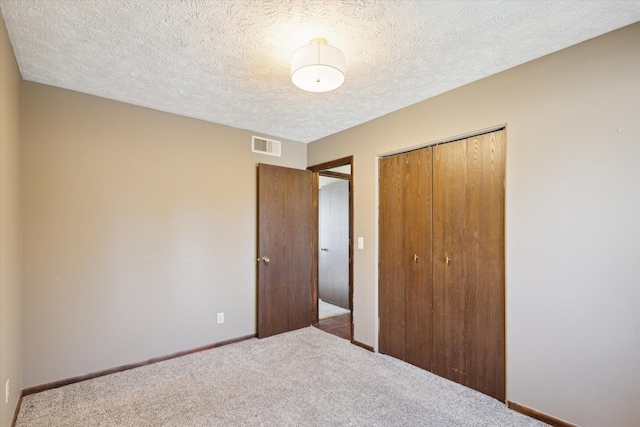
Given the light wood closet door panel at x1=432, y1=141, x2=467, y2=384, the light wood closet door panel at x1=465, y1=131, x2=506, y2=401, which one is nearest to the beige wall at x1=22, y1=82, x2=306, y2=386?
the light wood closet door panel at x1=432, y1=141, x2=467, y2=384

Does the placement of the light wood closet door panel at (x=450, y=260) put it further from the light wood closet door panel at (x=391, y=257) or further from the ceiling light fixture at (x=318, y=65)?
the ceiling light fixture at (x=318, y=65)

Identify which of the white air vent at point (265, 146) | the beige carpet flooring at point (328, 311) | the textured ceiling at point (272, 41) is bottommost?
the beige carpet flooring at point (328, 311)

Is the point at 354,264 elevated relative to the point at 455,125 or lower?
lower

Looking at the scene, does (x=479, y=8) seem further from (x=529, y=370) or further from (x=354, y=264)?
(x=354, y=264)

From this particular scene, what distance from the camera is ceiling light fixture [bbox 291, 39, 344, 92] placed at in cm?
182

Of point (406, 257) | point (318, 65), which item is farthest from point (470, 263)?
point (318, 65)

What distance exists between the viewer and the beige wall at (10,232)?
174 cm

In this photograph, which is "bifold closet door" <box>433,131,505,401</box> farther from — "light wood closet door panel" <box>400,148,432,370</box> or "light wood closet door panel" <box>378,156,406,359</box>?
"light wood closet door panel" <box>378,156,406,359</box>

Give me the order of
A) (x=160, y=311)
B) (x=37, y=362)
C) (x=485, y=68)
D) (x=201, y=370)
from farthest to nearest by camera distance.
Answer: (x=160, y=311)
(x=201, y=370)
(x=37, y=362)
(x=485, y=68)

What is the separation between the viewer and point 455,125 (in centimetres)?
261

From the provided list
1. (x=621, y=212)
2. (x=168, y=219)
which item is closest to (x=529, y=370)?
(x=621, y=212)

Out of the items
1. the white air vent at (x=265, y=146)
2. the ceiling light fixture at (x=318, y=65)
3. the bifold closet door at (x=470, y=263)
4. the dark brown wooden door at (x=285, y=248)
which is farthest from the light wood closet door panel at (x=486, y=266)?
the white air vent at (x=265, y=146)

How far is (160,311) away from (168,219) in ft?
3.02

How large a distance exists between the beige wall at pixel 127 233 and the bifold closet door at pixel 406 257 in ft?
5.26
